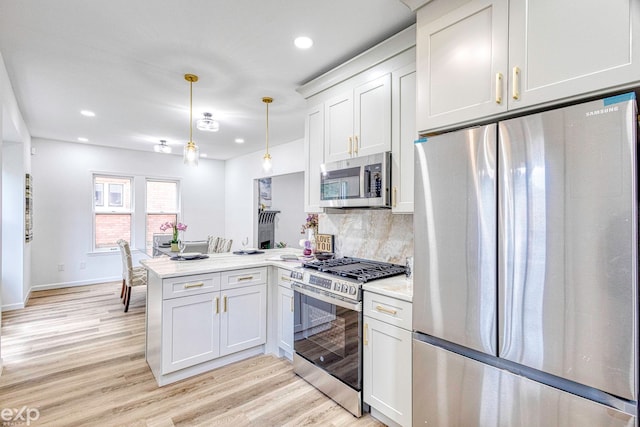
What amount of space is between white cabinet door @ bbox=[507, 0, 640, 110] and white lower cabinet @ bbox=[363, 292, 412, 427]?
1277mm

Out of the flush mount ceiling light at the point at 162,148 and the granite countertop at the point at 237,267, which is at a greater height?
the flush mount ceiling light at the point at 162,148

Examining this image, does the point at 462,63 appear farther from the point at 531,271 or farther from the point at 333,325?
the point at 333,325

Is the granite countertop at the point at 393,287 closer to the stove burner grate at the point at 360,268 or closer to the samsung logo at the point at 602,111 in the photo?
the stove burner grate at the point at 360,268

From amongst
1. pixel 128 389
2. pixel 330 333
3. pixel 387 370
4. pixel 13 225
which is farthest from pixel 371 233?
pixel 13 225

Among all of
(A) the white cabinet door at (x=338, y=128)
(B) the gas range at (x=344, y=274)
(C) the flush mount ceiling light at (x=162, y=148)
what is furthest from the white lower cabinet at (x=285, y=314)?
(C) the flush mount ceiling light at (x=162, y=148)

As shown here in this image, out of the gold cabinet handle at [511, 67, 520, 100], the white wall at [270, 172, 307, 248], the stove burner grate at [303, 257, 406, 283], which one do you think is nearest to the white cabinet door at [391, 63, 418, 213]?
the stove burner grate at [303, 257, 406, 283]

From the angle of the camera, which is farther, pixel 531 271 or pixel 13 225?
pixel 13 225

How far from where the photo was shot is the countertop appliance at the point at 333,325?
84.7 inches

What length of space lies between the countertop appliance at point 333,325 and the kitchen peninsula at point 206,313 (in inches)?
14.8

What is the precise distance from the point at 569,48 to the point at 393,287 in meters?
1.47

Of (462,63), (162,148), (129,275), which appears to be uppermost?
(162,148)

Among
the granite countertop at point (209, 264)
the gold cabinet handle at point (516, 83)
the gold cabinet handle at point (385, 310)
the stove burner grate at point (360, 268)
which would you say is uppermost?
the gold cabinet handle at point (516, 83)

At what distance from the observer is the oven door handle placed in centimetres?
211

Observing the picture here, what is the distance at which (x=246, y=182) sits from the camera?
686 cm
